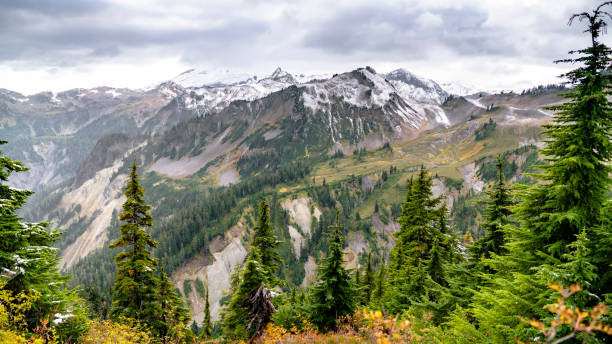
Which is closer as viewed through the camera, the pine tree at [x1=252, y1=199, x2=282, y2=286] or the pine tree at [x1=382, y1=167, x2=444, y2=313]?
the pine tree at [x1=382, y1=167, x2=444, y2=313]

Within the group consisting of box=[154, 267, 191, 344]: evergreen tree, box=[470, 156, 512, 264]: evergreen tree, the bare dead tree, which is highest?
box=[470, 156, 512, 264]: evergreen tree

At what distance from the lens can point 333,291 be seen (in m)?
19.8

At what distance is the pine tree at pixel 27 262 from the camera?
1374 cm

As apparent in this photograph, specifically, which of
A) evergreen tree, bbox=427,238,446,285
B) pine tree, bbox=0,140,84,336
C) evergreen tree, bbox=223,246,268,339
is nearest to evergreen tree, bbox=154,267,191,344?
evergreen tree, bbox=223,246,268,339

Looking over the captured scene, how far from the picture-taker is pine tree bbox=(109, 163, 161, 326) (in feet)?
74.0

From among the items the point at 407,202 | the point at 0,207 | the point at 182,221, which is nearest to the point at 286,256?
the point at 182,221

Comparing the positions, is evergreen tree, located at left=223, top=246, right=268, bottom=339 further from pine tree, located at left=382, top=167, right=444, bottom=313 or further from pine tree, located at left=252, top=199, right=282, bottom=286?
pine tree, located at left=382, top=167, right=444, bottom=313

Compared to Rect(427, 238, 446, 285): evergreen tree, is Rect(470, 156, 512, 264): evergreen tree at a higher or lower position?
higher

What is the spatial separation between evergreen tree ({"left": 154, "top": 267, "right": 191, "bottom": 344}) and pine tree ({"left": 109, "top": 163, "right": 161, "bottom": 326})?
1.25 m

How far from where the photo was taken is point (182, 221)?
182625mm

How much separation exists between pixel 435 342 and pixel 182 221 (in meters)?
190

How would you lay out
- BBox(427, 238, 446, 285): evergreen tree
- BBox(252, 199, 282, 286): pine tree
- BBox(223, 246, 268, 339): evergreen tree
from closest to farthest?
1. BBox(223, 246, 268, 339): evergreen tree
2. BBox(427, 238, 446, 285): evergreen tree
3. BBox(252, 199, 282, 286): pine tree

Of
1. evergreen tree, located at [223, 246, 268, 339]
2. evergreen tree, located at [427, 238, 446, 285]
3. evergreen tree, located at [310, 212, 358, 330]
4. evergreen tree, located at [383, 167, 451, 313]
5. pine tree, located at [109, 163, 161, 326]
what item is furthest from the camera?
evergreen tree, located at [383, 167, 451, 313]

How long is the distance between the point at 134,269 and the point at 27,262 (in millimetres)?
8992
